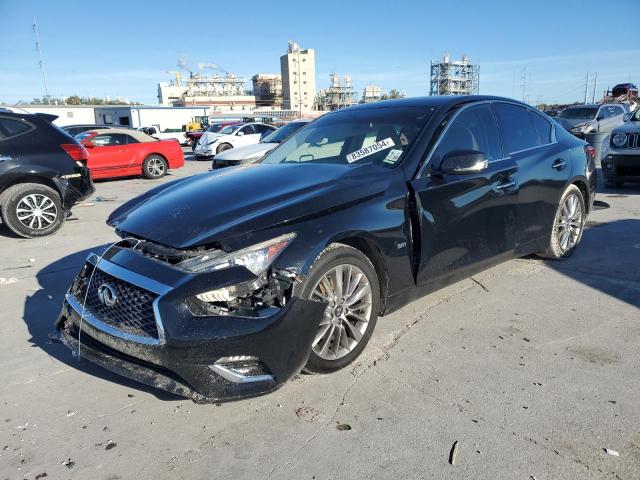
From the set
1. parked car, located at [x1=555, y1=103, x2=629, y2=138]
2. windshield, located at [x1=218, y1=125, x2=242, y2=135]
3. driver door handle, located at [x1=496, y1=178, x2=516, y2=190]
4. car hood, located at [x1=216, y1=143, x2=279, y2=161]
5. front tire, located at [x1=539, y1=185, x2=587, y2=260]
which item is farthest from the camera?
windshield, located at [x1=218, y1=125, x2=242, y2=135]

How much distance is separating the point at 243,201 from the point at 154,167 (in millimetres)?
12858

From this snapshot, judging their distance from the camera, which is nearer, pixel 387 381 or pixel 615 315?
pixel 387 381

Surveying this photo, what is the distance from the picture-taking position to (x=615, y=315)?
389 centimetres

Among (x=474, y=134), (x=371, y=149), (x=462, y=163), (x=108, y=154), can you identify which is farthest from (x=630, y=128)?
(x=108, y=154)

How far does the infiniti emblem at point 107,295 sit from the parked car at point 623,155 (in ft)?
31.9

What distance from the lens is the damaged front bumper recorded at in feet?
7.98

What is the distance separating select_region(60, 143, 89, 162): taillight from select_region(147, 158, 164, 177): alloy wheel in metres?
7.57

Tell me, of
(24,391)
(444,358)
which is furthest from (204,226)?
(444,358)

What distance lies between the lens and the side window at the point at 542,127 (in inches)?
190

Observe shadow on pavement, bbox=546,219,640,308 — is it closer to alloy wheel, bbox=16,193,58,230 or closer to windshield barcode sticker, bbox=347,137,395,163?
windshield barcode sticker, bbox=347,137,395,163

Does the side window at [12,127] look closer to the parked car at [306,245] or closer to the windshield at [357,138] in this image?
the parked car at [306,245]

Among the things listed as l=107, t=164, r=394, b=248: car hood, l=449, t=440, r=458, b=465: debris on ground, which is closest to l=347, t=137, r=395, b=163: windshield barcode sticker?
l=107, t=164, r=394, b=248: car hood

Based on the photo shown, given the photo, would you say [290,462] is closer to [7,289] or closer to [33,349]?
[33,349]

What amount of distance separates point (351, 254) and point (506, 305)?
1.88m
